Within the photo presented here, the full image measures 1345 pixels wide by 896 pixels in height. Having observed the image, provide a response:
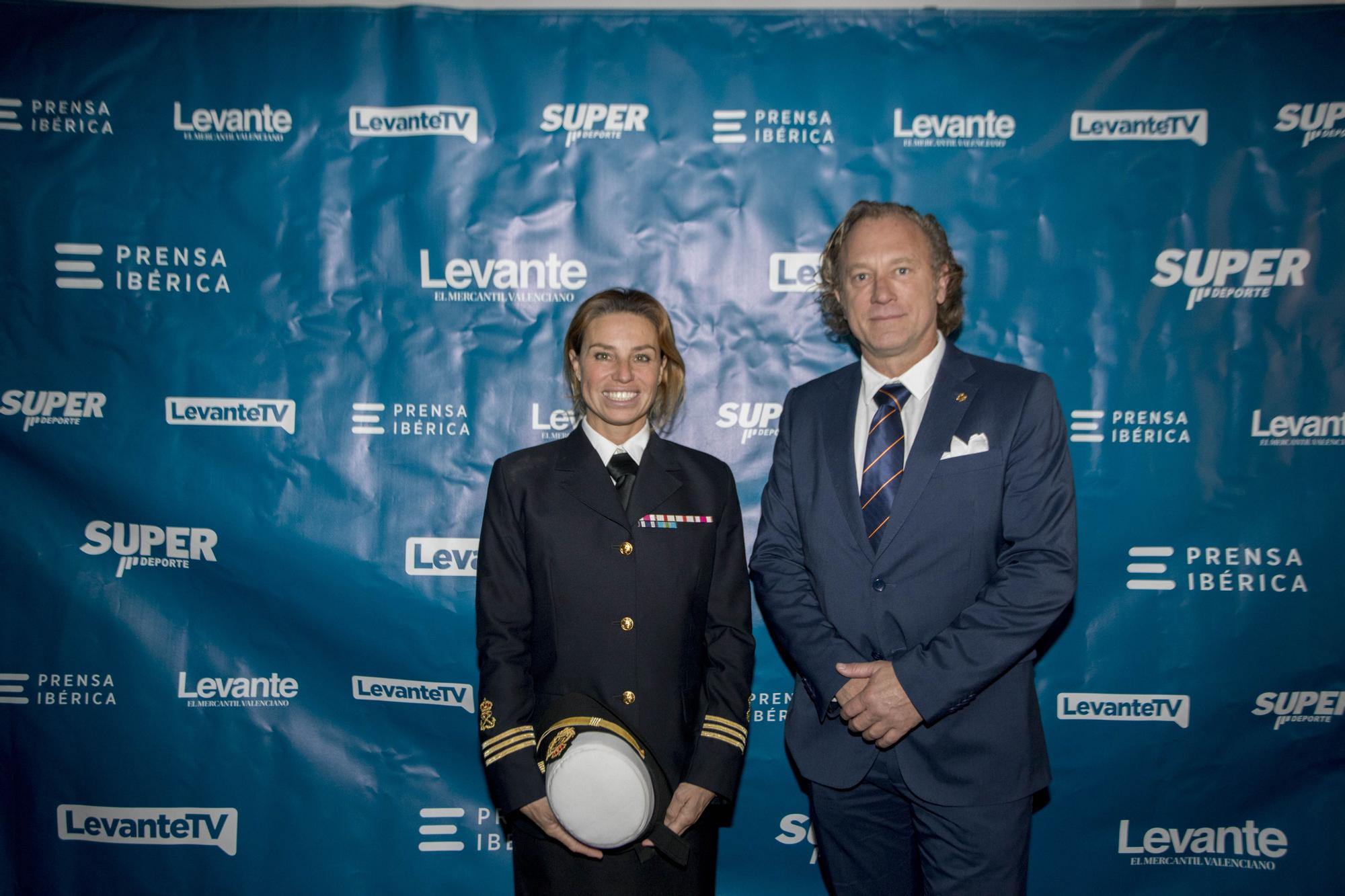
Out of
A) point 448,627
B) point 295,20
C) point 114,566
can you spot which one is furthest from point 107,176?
point 448,627

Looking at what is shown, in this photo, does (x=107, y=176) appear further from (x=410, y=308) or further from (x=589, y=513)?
(x=589, y=513)

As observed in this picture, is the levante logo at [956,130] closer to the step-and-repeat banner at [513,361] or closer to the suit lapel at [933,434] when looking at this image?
the step-and-repeat banner at [513,361]

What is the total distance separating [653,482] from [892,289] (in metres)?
0.68

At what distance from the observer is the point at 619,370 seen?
1636 mm

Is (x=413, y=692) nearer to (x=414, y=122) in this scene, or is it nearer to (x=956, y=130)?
(x=414, y=122)

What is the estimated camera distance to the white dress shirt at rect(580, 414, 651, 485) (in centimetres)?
168

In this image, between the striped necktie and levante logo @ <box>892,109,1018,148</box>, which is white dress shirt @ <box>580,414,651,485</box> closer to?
the striped necktie

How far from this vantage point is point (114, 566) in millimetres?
2377

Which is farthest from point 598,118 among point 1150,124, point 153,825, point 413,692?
point 153,825

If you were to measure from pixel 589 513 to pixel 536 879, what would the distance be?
77cm

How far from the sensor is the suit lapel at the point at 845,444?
159 cm

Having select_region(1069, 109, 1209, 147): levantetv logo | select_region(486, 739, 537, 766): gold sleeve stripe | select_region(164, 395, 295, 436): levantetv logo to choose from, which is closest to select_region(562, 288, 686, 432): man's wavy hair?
select_region(486, 739, 537, 766): gold sleeve stripe

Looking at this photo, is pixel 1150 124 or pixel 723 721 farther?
pixel 1150 124

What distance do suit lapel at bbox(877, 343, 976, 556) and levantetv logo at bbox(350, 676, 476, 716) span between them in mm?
1535
